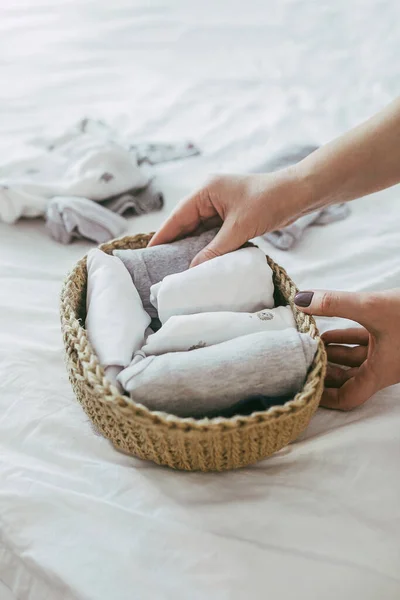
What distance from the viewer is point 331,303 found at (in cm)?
71

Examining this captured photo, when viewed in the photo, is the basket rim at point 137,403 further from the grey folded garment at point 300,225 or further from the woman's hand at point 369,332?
the grey folded garment at point 300,225

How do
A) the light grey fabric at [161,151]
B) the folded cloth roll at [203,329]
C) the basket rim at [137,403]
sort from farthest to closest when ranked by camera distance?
the light grey fabric at [161,151] < the folded cloth roll at [203,329] < the basket rim at [137,403]

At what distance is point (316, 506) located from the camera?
62cm

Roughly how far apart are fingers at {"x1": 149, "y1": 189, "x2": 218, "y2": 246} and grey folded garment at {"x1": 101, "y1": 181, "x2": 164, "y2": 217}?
257 millimetres

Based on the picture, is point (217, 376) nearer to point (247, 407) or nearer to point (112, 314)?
point (247, 407)

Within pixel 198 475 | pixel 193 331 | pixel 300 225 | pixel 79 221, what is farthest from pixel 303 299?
pixel 79 221

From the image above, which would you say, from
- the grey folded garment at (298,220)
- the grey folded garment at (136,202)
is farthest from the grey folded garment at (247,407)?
the grey folded garment at (136,202)

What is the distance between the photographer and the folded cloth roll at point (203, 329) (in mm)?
682

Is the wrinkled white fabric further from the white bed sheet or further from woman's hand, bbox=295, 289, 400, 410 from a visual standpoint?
woman's hand, bbox=295, 289, 400, 410

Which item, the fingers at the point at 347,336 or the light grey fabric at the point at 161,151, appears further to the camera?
the light grey fabric at the point at 161,151

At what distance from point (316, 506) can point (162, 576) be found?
18 cm

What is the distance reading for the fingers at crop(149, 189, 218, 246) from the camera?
2.80 ft

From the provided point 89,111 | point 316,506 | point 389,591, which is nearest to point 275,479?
point 316,506

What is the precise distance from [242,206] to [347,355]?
258 mm
